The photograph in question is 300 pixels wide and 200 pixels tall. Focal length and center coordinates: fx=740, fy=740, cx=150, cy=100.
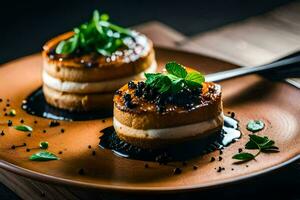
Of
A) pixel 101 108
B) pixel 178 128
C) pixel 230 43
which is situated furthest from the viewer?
pixel 230 43

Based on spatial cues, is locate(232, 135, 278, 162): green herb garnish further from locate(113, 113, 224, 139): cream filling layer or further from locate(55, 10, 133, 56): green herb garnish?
locate(55, 10, 133, 56): green herb garnish

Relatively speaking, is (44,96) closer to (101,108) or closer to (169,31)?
(101,108)

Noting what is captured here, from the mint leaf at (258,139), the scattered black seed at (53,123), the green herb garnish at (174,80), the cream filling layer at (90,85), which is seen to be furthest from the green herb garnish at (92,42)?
the mint leaf at (258,139)

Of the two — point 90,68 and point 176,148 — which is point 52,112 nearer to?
point 90,68

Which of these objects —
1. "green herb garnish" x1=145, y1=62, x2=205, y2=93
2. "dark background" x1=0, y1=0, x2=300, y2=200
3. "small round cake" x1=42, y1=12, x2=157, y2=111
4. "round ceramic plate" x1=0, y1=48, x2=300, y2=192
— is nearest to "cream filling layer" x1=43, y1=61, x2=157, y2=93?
"small round cake" x1=42, y1=12, x2=157, y2=111

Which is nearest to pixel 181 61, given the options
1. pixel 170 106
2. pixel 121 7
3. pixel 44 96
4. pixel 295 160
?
pixel 44 96

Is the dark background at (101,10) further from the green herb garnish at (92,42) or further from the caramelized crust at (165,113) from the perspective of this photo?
the caramelized crust at (165,113)
